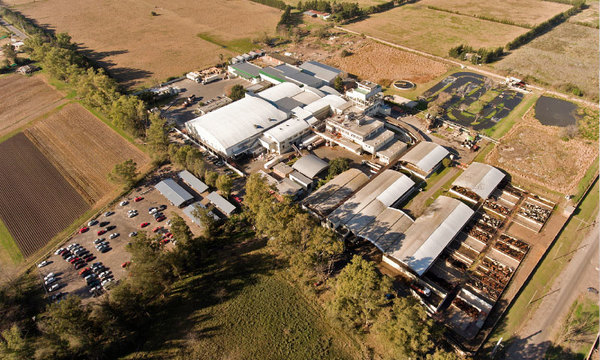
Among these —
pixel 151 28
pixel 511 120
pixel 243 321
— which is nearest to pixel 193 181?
pixel 243 321

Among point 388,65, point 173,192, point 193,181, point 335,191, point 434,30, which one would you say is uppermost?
point 434,30

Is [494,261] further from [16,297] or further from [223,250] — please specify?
[16,297]

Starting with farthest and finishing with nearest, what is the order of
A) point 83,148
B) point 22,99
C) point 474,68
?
point 474,68, point 22,99, point 83,148

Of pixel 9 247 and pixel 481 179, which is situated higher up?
pixel 481 179

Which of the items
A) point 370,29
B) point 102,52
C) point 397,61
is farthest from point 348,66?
point 102,52

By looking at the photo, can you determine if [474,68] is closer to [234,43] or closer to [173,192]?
[234,43]

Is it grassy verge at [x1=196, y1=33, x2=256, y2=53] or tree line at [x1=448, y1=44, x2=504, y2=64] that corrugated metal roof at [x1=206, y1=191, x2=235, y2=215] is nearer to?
grassy verge at [x1=196, y1=33, x2=256, y2=53]

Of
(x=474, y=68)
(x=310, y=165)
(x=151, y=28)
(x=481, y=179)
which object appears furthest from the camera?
(x=151, y=28)

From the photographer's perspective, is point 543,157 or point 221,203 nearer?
point 221,203
